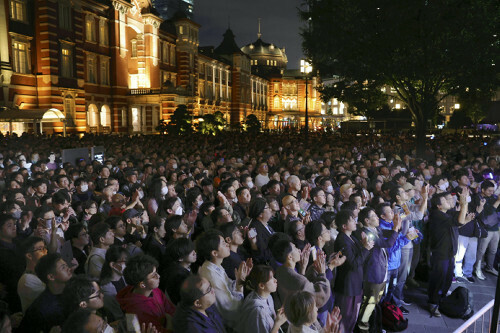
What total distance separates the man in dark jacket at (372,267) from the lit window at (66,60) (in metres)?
29.5

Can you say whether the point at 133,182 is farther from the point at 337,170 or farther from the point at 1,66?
the point at 1,66

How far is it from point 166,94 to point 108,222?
113 feet

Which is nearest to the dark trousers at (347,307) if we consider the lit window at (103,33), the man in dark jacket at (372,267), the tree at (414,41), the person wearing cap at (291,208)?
the man in dark jacket at (372,267)

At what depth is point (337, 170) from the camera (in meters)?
11.1

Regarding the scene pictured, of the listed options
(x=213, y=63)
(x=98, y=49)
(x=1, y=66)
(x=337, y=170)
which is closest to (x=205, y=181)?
(x=337, y=170)

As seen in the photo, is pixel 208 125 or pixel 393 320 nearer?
pixel 393 320

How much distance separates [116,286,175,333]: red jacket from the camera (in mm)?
3324

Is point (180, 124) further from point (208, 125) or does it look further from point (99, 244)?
point (99, 244)

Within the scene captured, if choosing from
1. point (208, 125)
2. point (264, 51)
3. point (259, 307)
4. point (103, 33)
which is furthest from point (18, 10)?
point (264, 51)

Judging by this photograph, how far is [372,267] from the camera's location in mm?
5188

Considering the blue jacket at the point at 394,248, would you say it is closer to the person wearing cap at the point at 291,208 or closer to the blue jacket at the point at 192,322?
the person wearing cap at the point at 291,208

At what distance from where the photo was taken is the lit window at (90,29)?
32.9 m

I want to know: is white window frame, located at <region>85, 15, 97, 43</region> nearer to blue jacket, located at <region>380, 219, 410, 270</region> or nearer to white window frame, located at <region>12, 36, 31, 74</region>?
white window frame, located at <region>12, 36, 31, 74</region>

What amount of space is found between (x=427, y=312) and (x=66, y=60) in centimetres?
3056
